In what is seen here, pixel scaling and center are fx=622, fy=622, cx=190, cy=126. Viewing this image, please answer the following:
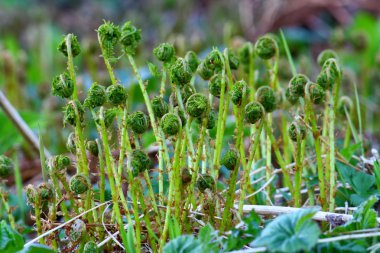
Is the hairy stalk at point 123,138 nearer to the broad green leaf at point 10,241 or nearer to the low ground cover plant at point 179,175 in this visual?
the low ground cover plant at point 179,175

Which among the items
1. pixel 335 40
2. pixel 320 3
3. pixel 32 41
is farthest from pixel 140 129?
pixel 320 3

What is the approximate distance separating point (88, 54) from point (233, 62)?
1.46 m

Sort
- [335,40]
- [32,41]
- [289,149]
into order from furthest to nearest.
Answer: [32,41]
[335,40]
[289,149]

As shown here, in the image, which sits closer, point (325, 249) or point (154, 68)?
point (325, 249)

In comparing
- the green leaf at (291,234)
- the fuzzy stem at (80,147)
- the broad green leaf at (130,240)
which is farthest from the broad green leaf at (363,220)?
the fuzzy stem at (80,147)

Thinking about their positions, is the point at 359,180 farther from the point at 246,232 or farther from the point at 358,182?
the point at 246,232

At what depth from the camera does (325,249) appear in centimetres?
113

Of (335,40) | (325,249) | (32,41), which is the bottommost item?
(325,249)

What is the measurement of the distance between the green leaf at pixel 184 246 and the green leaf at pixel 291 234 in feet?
0.33

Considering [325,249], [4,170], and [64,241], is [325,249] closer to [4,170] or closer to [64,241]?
[64,241]

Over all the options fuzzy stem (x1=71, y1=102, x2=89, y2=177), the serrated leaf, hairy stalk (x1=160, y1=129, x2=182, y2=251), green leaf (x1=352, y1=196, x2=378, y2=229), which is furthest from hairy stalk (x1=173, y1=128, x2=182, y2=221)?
the serrated leaf

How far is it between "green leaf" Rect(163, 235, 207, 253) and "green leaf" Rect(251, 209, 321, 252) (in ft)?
0.33

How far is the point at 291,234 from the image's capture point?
42.0 inches

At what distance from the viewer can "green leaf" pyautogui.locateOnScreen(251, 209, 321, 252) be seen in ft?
3.39
